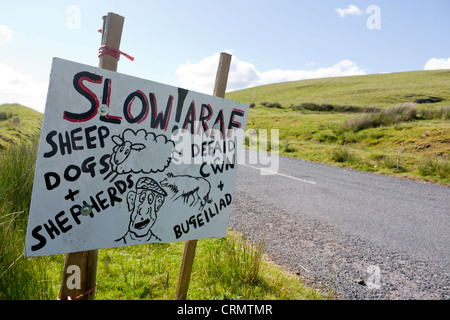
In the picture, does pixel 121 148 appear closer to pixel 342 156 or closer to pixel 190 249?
pixel 190 249

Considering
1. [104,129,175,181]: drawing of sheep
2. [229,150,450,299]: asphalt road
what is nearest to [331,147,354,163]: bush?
[229,150,450,299]: asphalt road

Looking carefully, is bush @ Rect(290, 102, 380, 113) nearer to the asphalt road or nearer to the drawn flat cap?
the asphalt road

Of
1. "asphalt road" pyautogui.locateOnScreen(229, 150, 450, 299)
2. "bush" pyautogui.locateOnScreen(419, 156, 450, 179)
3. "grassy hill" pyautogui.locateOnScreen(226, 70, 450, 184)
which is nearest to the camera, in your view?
"asphalt road" pyautogui.locateOnScreen(229, 150, 450, 299)

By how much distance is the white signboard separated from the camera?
1.67 metres

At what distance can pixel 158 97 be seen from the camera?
1.98 m

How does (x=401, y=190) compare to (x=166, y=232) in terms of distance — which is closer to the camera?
(x=166, y=232)

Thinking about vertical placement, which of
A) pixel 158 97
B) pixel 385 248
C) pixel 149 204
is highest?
pixel 158 97

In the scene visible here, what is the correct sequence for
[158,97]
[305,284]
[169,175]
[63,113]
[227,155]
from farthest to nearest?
[305,284] → [227,155] → [169,175] → [158,97] → [63,113]

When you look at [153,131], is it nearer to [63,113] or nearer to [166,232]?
[63,113]

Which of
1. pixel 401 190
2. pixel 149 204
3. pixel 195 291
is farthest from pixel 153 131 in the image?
pixel 401 190

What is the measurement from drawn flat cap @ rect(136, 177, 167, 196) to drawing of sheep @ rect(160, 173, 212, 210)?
4 cm

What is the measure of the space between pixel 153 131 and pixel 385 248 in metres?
3.54

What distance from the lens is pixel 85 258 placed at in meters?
1.94

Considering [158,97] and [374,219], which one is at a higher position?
[158,97]
